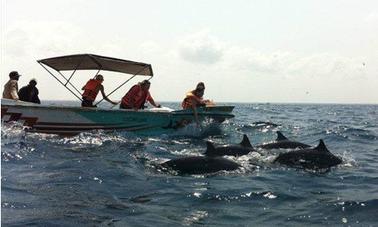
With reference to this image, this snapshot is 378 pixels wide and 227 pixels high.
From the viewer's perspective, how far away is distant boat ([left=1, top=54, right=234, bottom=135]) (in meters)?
18.9

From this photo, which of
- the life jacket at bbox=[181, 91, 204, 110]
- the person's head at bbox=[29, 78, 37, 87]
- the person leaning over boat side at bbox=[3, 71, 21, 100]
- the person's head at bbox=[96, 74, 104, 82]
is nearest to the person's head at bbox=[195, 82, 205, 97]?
the life jacket at bbox=[181, 91, 204, 110]

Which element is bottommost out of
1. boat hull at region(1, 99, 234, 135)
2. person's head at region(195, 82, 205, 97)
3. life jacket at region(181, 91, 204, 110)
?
boat hull at region(1, 99, 234, 135)

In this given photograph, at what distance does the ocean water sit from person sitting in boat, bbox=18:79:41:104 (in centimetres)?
465

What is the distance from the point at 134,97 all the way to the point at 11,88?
4958 millimetres

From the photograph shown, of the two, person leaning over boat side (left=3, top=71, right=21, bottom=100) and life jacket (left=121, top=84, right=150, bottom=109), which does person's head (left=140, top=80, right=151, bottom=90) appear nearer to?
life jacket (left=121, top=84, right=150, bottom=109)

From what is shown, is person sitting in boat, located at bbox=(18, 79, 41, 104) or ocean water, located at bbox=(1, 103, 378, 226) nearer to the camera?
ocean water, located at bbox=(1, 103, 378, 226)

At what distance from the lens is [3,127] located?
62.4 feet

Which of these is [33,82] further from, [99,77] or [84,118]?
[84,118]

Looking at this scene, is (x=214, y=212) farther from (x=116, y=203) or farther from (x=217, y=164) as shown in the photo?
(x=217, y=164)

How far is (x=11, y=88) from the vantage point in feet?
64.3

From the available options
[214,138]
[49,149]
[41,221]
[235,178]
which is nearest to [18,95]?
[49,149]

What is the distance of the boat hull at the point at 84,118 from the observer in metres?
18.8

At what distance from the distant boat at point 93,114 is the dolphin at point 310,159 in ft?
25.3

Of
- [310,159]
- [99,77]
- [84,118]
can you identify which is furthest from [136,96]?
[310,159]
